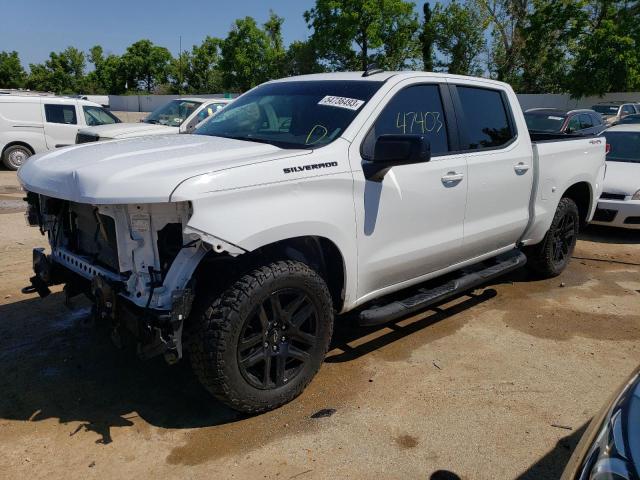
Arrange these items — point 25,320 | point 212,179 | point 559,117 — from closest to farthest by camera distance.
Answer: point 212,179, point 25,320, point 559,117

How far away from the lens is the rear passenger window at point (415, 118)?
367 cm

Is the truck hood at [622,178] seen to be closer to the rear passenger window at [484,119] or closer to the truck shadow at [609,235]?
the truck shadow at [609,235]

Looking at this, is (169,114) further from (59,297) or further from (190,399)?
(190,399)

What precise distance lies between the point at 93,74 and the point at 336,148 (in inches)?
2842

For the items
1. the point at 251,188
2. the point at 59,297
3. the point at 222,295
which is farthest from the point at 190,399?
the point at 59,297

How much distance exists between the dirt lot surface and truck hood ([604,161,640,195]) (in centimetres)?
339

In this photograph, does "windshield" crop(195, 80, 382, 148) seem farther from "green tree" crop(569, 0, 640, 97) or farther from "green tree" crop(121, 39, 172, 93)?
"green tree" crop(121, 39, 172, 93)

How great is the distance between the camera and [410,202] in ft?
12.3

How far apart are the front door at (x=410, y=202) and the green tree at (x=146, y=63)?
220 ft

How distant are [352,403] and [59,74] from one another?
240 feet

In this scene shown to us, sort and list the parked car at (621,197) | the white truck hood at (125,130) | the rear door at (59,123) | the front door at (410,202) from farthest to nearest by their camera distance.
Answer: the rear door at (59,123)
the white truck hood at (125,130)
the parked car at (621,197)
the front door at (410,202)

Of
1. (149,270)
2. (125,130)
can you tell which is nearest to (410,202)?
(149,270)

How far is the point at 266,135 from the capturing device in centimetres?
378

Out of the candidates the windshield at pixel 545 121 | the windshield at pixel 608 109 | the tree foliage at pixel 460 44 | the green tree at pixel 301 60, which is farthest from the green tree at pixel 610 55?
the windshield at pixel 545 121
